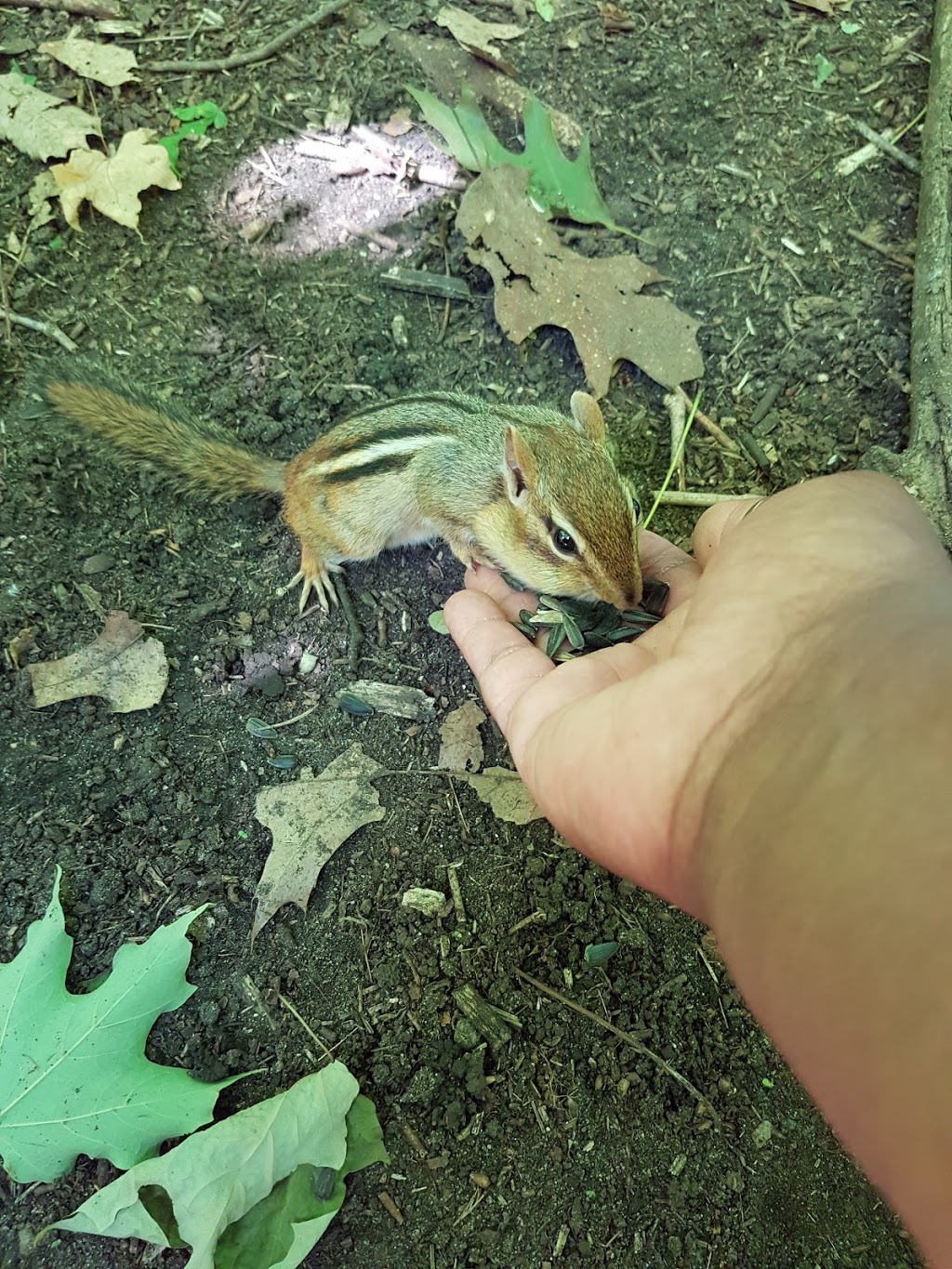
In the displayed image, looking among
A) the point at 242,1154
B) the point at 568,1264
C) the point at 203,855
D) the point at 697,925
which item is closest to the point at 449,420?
the point at 203,855

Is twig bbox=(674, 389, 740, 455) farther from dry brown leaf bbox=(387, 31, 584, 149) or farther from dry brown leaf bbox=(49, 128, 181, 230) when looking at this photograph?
dry brown leaf bbox=(49, 128, 181, 230)

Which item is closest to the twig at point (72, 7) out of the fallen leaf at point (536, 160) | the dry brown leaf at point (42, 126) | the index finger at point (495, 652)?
the dry brown leaf at point (42, 126)

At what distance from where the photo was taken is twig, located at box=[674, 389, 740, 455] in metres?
3.53

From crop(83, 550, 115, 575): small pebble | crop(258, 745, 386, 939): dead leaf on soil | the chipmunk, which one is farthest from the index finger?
crop(83, 550, 115, 575): small pebble

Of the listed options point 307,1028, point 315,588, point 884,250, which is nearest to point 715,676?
point 307,1028

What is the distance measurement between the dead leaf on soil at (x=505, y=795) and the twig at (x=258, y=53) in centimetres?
347

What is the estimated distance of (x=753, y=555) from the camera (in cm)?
189

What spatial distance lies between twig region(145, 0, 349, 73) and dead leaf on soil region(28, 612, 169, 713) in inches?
105

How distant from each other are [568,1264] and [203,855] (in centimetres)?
163

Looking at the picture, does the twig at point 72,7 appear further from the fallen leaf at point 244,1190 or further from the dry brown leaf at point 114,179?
the fallen leaf at point 244,1190

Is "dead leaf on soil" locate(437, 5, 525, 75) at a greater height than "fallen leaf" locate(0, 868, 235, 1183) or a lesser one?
greater

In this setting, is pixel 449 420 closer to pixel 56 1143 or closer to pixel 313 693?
pixel 313 693

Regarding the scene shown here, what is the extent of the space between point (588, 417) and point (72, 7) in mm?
3257

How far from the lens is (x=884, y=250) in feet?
12.5
